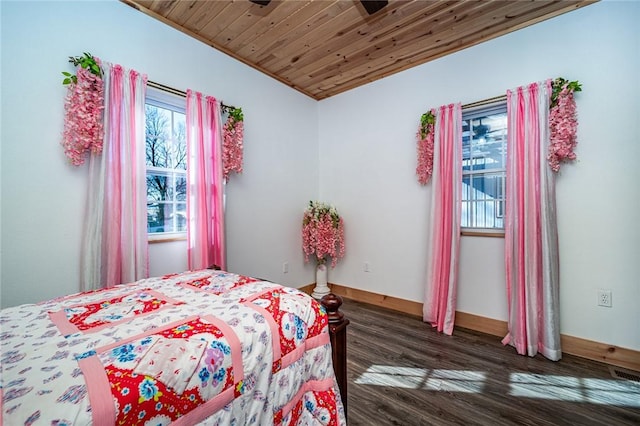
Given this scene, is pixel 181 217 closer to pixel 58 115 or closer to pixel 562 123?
pixel 58 115

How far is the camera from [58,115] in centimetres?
169

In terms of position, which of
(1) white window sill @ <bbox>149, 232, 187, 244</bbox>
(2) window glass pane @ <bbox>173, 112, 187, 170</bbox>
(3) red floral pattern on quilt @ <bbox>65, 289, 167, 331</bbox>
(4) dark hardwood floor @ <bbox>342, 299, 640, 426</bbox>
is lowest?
(4) dark hardwood floor @ <bbox>342, 299, 640, 426</bbox>

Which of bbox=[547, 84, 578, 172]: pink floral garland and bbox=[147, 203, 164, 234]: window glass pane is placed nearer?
bbox=[547, 84, 578, 172]: pink floral garland

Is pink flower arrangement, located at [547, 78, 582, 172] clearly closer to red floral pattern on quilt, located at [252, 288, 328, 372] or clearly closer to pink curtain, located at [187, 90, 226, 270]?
Result: red floral pattern on quilt, located at [252, 288, 328, 372]

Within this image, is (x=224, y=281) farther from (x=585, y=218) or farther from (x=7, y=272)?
(x=585, y=218)

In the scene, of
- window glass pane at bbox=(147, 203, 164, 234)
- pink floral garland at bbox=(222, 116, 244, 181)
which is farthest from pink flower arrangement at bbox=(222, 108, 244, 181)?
window glass pane at bbox=(147, 203, 164, 234)

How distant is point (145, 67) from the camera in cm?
208

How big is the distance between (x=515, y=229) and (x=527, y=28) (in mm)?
1716

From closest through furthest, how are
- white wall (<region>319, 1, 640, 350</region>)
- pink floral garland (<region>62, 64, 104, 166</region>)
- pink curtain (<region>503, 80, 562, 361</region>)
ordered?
pink floral garland (<region>62, 64, 104, 166</region>) < white wall (<region>319, 1, 640, 350</region>) < pink curtain (<region>503, 80, 562, 361</region>)

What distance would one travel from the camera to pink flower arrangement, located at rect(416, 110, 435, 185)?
2.71 meters

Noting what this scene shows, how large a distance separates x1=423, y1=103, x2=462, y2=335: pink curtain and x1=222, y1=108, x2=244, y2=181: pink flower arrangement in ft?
6.35

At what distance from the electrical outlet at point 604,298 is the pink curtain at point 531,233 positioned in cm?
29

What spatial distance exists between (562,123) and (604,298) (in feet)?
4.49

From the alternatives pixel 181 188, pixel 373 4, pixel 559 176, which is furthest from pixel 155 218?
pixel 559 176
